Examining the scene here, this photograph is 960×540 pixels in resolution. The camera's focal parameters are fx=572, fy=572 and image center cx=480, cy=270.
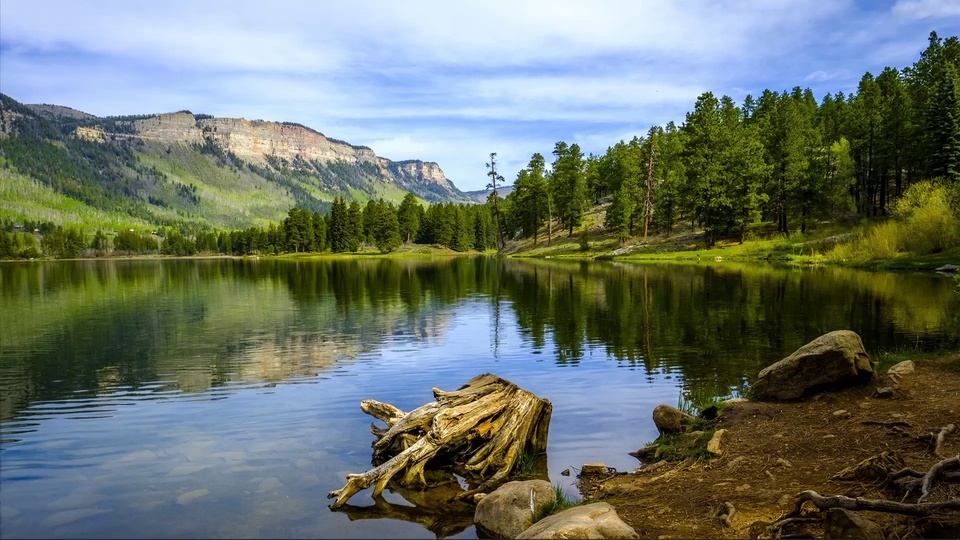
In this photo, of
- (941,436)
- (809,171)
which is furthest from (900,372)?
(809,171)

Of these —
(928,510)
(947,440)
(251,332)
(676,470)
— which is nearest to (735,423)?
(676,470)

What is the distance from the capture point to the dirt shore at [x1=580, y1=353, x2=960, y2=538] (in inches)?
348

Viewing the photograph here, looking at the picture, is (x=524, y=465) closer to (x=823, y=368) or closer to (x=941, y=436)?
(x=941, y=436)

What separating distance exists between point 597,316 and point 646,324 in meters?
4.29

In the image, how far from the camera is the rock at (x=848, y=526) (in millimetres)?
7430

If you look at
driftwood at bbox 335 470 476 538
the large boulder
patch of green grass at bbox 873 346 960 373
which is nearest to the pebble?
driftwood at bbox 335 470 476 538

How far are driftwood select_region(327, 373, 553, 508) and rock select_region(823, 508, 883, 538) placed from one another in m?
7.10

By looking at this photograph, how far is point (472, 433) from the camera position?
567 inches

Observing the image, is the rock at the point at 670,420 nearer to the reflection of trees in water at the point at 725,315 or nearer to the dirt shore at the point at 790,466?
the dirt shore at the point at 790,466

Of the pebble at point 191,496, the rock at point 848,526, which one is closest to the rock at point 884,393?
the rock at point 848,526

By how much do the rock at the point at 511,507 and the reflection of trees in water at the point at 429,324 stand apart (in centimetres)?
1162

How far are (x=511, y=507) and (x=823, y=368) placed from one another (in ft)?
35.9

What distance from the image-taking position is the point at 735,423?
14898 millimetres

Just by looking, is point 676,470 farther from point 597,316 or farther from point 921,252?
point 921,252
